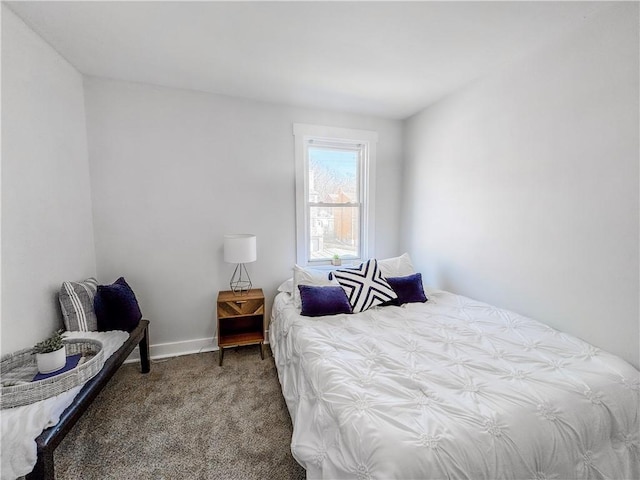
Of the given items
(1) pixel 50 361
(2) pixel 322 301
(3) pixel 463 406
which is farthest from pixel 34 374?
(3) pixel 463 406

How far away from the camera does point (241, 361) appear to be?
2516 millimetres

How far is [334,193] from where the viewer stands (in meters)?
3.21

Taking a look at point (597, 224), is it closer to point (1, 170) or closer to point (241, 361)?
point (241, 361)

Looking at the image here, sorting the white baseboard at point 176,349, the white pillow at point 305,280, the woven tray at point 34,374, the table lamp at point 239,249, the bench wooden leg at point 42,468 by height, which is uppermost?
the table lamp at point 239,249

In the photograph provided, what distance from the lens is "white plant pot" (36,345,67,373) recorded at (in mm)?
1385

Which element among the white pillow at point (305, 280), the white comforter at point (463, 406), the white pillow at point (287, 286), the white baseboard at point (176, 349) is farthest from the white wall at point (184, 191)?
the white comforter at point (463, 406)

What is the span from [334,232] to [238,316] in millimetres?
1460

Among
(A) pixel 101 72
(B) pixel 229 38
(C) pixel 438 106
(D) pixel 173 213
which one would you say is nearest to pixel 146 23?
(B) pixel 229 38

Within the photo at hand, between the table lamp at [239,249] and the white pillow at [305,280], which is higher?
the table lamp at [239,249]

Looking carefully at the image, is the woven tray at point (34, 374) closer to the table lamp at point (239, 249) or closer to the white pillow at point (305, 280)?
the table lamp at point (239, 249)

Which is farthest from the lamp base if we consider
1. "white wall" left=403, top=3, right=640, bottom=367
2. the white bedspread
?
"white wall" left=403, top=3, right=640, bottom=367

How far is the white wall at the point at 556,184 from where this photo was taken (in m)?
1.51

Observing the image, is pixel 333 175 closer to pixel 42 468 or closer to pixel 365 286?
pixel 365 286

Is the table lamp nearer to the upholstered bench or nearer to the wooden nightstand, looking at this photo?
the wooden nightstand
